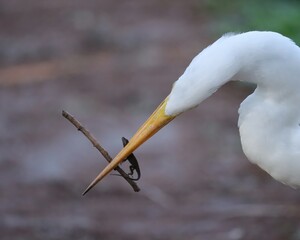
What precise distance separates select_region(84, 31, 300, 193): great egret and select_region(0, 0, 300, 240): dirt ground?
1.73 metres

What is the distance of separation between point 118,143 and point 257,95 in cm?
375

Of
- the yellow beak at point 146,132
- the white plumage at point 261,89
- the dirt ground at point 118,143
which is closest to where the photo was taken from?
the white plumage at point 261,89

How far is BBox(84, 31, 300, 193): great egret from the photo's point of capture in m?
3.44

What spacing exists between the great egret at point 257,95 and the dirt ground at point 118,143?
68.0 inches

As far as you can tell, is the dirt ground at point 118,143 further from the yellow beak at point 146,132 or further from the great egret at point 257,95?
the yellow beak at point 146,132

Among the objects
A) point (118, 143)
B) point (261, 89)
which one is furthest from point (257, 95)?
point (118, 143)

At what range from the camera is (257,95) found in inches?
150

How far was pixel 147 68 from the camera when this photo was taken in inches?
373

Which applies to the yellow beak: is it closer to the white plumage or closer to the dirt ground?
the white plumage

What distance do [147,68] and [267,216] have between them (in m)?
3.78

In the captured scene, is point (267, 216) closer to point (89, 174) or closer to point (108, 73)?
point (89, 174)

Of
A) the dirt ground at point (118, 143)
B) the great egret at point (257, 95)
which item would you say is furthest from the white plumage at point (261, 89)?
the dirt ground at point (118, 143)

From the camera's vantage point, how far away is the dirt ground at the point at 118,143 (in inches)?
239

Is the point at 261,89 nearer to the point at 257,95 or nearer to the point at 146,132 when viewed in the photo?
the point at 257,95
